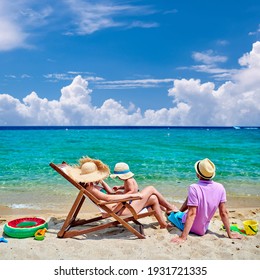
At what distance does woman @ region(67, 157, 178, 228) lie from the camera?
5.47m

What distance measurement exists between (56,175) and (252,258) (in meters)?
8.96

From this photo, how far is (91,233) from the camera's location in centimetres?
584

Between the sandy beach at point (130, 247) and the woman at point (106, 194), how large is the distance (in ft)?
1.27

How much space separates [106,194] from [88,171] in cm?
46

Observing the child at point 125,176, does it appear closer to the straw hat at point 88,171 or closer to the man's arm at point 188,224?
the straw hat at point 88,171

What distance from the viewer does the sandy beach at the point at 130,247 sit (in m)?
4.82

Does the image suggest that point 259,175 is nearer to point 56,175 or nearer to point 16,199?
point 56,175

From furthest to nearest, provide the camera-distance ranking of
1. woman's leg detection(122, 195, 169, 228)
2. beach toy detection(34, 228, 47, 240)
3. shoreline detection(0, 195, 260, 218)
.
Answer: shoreline detection(0, 195, 260, 218), woman's leg detection(122, 195, 169, 228), beach toy detection(34, 228, 47, 240)

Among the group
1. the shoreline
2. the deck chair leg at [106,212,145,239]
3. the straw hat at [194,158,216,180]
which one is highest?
the straw hat at [194,158,216,180]

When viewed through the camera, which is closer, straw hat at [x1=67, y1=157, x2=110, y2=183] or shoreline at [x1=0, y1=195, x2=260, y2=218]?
straw hat at [x1=67, y1=157, x2=110, y2=183]

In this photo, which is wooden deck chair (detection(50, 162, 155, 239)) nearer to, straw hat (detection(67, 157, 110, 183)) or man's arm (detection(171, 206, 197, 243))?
straw hat (detection(67, 157, 110, 183))

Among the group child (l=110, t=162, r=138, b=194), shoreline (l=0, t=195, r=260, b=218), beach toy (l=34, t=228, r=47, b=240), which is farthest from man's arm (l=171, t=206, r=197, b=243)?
shoreline (l=0, t=195, r=260, b=218)

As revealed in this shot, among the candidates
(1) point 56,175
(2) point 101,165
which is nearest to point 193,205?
(2) point 101,165

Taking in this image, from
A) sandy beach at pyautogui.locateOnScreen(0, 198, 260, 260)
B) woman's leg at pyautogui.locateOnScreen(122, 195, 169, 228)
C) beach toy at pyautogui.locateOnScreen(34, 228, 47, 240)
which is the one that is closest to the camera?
sandy beach at pyautogui.locateOnScreen(0, 198, 260, 260)
